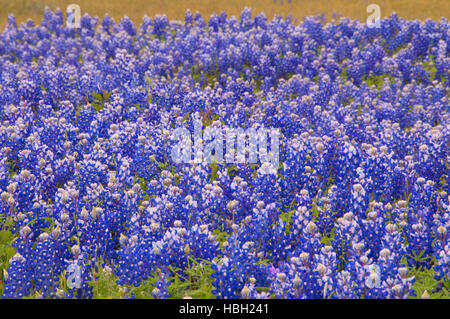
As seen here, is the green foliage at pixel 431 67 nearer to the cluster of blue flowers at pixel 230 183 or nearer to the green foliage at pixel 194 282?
the cluster of blue flowers at pixel 230 183

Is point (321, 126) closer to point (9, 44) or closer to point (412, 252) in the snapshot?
point (412, 252)

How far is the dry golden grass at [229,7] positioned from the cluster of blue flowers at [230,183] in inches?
230

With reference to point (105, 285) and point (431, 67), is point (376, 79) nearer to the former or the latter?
point (431, 67)

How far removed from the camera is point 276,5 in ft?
62.9

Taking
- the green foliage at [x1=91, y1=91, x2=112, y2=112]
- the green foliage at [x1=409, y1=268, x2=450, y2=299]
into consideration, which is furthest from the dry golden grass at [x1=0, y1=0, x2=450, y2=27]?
the green foliage at [x1=409, y1=268, x2=450, y2=299]

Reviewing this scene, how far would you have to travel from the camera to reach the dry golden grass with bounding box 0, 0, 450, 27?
17938 mm

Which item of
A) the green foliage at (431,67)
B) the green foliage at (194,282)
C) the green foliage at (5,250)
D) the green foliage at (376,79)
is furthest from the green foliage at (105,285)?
the green foliage at (431,67)

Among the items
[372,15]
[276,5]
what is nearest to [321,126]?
[372,15]

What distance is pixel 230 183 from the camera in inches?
249

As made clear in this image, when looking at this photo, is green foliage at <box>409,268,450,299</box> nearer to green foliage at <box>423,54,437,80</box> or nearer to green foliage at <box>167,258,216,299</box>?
green foliage at <box>167,258,216,299</box>

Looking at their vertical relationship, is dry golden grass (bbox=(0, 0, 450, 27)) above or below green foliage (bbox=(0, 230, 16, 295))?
above

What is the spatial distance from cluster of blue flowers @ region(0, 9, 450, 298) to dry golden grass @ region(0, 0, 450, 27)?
5.84 m

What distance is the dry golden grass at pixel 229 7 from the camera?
17.9 meters

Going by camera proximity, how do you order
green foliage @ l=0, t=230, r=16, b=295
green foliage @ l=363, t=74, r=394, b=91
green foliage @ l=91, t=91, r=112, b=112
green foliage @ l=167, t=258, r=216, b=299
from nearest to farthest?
1. green foliage @ l=167, t=258, r=216, b=299
2. green foliage @ l=0, t=230, r=16, b=295
3. green foliage @ l=91, t=91, r=112, b=112
4. green foliage @ l=363, t=74, r=394, b=91
